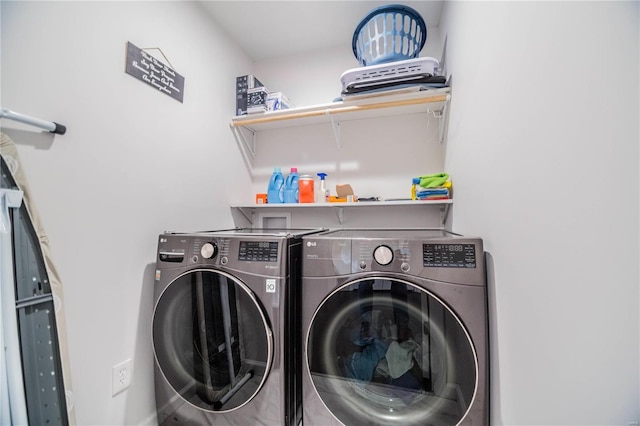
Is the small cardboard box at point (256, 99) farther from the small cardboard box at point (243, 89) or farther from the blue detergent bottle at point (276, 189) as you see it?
the blue detergent bottle at point (276, 189)

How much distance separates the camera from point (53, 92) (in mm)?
911

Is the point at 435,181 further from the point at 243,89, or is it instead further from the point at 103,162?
the point at 103,162

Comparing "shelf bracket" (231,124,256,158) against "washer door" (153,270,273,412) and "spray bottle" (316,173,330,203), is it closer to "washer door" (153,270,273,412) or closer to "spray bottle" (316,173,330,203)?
"spray bottle" (316,173,330,203)

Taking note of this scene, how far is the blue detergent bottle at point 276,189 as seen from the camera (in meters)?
1.90

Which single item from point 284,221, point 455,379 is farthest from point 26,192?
point 455,379

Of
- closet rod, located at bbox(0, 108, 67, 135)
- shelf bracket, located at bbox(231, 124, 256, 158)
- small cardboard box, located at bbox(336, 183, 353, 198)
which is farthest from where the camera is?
shelf bracket, located at bbox(231, 124, 256, 158)

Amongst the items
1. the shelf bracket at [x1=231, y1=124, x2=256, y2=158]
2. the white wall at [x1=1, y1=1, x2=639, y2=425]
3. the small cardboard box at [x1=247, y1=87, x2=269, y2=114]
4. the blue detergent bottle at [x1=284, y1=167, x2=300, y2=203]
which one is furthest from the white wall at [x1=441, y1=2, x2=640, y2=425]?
the shelf bracket at [x1=231, y1=124, x2=256, y2=158]

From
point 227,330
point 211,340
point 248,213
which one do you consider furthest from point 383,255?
point 248,213

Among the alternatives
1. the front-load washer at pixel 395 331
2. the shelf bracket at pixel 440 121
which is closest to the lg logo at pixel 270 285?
the front-load washer at pixel 395 331

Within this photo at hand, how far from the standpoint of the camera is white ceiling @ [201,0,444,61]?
1.61 meters

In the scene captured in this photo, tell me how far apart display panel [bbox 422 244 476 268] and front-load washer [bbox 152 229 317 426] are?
58cm

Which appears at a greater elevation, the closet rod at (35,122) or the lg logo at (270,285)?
the closet rod at (35,122)

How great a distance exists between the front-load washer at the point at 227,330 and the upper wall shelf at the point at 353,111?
39.5 inches

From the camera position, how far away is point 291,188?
1889mm
